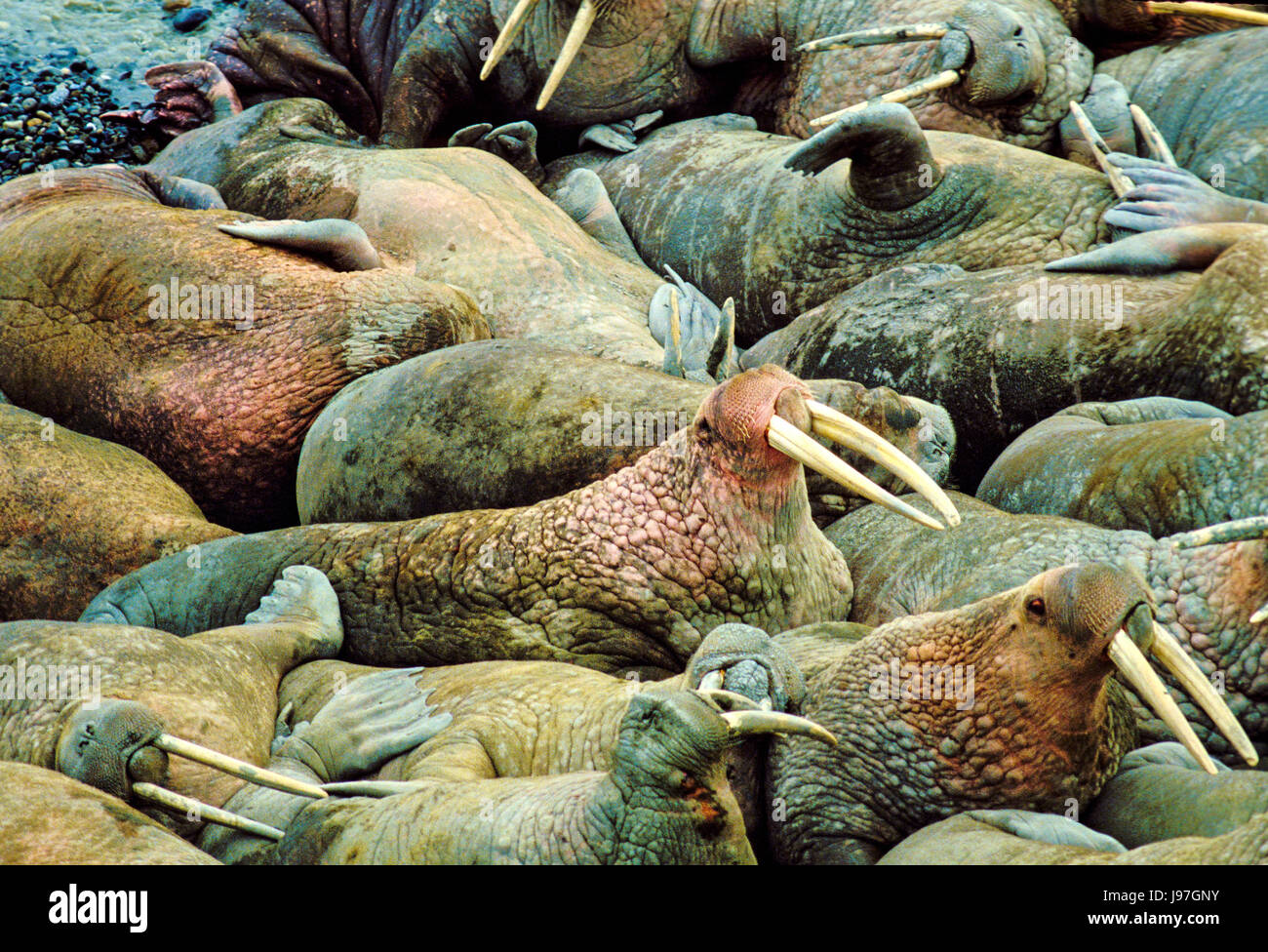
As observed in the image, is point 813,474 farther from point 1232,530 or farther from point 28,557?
point 28,557

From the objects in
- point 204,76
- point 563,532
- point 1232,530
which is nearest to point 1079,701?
point 1232,530

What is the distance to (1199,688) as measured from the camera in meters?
3.29

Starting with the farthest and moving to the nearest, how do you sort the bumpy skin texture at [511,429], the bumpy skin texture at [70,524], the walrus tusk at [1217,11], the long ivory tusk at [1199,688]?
1. the walrus tusk at [1217,11]
2. the bumpy skin texture at [70,524]
3. the bumpy skin texture at [511,429]
4. the long ivory tusk at [1199,688]

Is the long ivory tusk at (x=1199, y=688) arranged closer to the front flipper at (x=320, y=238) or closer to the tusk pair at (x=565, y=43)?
the front flipper at (x=320, y=238)

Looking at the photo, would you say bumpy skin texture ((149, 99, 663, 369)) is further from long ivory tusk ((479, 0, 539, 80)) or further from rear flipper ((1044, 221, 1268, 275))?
rear flipper ((1044, 221, 1268, 275))

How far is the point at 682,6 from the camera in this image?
344 inches

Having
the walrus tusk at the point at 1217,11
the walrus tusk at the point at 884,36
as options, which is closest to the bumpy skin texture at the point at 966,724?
the walrus tusk at the point at 884,36

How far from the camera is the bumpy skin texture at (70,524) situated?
5.55 meters

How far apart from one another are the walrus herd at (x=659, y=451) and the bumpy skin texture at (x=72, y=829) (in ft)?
0.05

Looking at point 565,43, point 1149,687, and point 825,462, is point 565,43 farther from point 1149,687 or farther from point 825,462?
point 1149,687

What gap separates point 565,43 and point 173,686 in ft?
17.0

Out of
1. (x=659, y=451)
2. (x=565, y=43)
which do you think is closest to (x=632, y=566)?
(x=659, y=451)

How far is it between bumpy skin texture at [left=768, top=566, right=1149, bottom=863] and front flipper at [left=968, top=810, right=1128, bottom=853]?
0.11m
